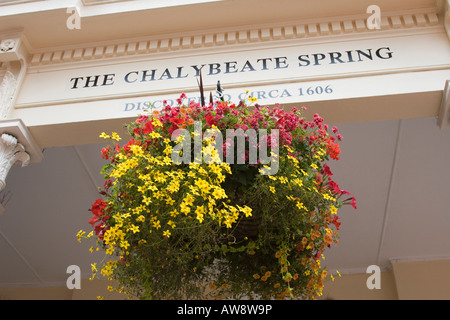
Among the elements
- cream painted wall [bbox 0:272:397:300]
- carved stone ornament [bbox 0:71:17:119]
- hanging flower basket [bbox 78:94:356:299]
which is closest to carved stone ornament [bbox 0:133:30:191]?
carved stone ornament [bbox 0:71:17:119]

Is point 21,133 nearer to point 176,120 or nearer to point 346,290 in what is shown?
point 176,120

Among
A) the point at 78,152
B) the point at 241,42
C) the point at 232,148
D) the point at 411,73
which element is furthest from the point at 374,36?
the point at 78,152

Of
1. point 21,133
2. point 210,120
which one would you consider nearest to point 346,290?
point 21,133

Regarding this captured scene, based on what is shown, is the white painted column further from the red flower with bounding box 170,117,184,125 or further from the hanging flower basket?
the red flower with bounding box 170,117,184,125

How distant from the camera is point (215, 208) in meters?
1.64

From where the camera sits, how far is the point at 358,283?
491cm

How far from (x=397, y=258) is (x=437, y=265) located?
1.30 ft

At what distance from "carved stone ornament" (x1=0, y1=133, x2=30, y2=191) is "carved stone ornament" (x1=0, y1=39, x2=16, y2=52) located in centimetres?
77

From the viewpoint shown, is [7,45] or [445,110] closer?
[445,110]

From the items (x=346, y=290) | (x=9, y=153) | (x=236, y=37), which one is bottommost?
(x=346, y=290)

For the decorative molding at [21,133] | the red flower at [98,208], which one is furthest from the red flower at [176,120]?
the decorative molding at [21,133]

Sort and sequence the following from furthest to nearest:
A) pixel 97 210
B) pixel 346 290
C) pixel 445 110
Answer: pixel 346 290, pixel 445 110, pixel 97 210

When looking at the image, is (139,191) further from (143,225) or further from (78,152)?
(78,152)

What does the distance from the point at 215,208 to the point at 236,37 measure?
2149 millimetres
